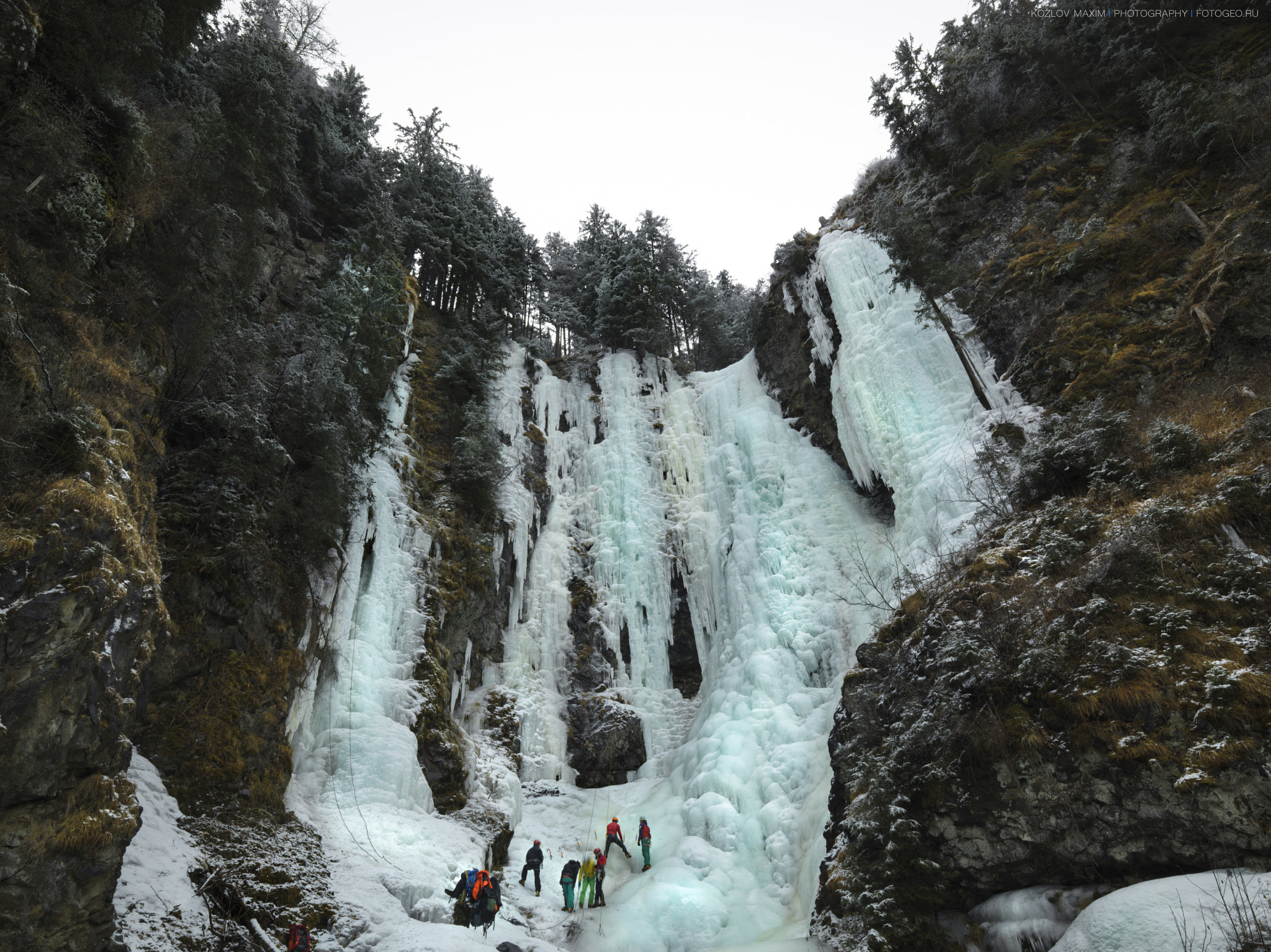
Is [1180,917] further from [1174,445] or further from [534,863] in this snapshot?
[534,863]

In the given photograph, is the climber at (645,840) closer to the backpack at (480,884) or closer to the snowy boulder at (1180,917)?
the backpack at (480,884)

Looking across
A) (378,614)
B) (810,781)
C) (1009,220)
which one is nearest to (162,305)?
(378,614)

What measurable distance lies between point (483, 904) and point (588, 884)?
311 cm

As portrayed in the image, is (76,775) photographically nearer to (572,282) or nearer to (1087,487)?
(1087,487)

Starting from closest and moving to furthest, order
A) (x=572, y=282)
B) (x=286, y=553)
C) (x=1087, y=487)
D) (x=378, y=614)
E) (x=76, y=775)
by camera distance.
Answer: (x=76, y=775) < (x=1087, y=487) < (x=286, y=553) < (x=378, y=614) < (x=572, y=282)

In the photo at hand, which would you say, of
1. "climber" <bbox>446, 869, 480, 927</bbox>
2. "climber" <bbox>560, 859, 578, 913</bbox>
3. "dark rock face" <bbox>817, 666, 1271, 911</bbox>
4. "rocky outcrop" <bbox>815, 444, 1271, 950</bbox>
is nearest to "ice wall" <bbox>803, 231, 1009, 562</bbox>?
"rocky outcrop" <bbox>815, 444, 1271, 950</bbox>

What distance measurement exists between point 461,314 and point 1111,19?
20604 mm

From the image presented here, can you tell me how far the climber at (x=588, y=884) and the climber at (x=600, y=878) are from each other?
0.15ft

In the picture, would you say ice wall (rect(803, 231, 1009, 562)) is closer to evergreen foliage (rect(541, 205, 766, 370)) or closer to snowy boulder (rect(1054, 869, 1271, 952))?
snowy boulder (rect(1054, 869, 1271, 952))

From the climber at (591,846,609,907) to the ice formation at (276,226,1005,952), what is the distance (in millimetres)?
306

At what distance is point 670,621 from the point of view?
18375mm

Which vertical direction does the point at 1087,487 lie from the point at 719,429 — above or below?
below

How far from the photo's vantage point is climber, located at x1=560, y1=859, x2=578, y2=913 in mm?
10508

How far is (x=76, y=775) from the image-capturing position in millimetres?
5477
